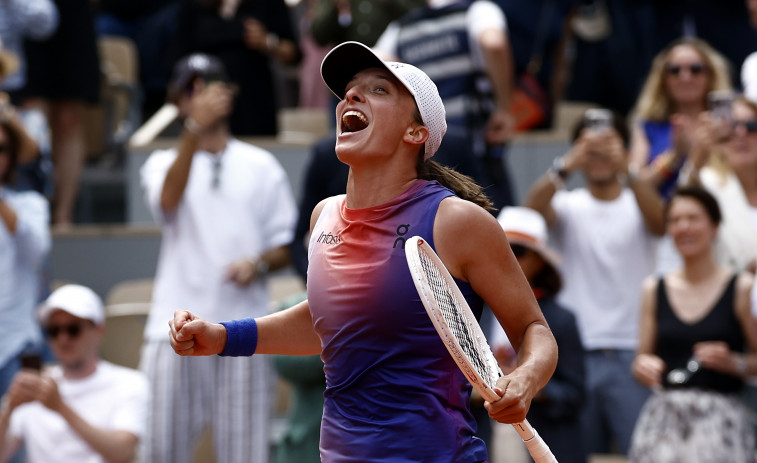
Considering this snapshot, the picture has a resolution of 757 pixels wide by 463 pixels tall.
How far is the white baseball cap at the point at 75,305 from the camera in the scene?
636 cm

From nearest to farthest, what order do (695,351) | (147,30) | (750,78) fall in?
(695,351)
(750,78)
(147,30)

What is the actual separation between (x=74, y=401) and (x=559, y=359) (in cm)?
234

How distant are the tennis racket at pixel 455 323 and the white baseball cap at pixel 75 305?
12.3 feet

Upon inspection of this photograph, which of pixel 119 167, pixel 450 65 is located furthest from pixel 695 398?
pixel 119 167

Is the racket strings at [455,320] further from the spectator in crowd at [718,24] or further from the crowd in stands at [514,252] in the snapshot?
the spectator in crowd at [718,24]

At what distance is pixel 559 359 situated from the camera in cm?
552

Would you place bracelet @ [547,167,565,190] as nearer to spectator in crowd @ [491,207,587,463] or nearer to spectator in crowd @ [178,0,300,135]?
spectator in crowd @ [491,207,587,463]

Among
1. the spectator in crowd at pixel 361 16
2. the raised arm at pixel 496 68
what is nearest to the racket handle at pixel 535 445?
the raised arm at pixel 496 68

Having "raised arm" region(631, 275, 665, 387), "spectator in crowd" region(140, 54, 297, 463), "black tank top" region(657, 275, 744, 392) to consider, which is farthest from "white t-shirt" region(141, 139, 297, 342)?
"black tank top" region(657, 275, 744, 392)

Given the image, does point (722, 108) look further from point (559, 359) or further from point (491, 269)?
point (491, 269)

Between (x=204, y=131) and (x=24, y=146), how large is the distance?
1103 mm

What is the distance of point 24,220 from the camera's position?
6758 millimetres

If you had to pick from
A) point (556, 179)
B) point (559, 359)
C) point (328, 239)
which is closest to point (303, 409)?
point (559, 359)

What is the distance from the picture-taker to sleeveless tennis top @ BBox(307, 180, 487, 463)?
2967 mm
